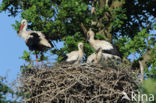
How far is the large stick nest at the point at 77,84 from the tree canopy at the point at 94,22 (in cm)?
320

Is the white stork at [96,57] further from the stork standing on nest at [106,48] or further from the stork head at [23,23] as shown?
the stork head at [23,23]

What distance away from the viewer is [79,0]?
16594mm

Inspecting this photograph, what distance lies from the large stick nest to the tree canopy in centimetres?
320

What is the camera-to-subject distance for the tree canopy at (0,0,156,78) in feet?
52.3

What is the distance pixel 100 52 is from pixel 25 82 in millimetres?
3520

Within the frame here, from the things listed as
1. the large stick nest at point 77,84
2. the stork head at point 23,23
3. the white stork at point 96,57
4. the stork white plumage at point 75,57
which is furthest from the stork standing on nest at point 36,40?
the large stick nest at point 77,84

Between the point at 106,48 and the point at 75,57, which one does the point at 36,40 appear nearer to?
the point at 75,57

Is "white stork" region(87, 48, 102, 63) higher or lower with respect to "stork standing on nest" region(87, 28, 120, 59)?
lower

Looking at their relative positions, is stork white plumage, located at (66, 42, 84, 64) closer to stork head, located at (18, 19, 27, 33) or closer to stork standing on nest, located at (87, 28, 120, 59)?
stork standing on nest, located at (87, 28, 120, 59)

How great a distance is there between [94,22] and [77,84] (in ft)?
18.5

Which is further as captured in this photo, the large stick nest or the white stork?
the white stork

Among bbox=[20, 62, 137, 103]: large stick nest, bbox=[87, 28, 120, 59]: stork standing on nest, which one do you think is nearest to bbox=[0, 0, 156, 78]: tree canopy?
bbox=[87, 28, 120, 59]: stork standing on nest

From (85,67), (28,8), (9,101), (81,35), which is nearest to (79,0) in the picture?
(81,35)

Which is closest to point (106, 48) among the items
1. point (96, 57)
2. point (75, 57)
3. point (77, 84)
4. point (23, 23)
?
point (96, 57)
